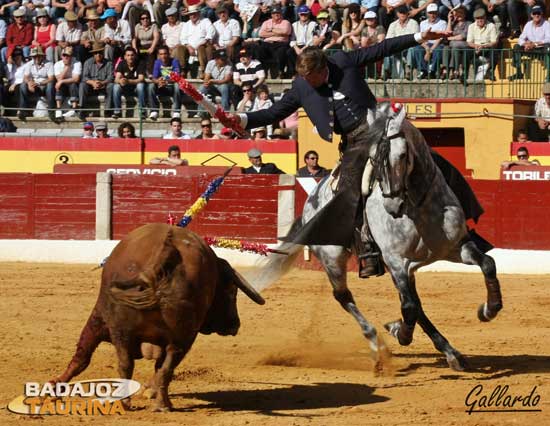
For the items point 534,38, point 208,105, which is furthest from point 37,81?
point 208,105

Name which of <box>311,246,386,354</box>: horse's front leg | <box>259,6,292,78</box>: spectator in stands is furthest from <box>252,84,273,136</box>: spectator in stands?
<box>311,246,386,354</box>: horse's front leg

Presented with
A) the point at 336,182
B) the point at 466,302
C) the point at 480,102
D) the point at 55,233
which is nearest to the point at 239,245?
the point at 336,182

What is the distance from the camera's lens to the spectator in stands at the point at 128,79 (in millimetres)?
18438

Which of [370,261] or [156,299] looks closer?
[156,299]

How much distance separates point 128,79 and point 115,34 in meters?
1.03

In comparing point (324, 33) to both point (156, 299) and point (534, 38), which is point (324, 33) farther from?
point (156, 299)

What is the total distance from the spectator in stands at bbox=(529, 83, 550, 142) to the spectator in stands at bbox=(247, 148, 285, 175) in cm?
382

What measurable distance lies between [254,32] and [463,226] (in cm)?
1155

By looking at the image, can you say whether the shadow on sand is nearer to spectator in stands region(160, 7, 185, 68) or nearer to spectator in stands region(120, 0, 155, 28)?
spectator in stands region(160, 7, 185, 68)

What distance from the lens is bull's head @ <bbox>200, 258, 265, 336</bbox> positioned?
6711mm

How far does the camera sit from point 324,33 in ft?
58.2

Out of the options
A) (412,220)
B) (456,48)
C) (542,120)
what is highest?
(456,48)

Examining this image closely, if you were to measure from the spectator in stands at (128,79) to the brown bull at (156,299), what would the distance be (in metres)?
12.3

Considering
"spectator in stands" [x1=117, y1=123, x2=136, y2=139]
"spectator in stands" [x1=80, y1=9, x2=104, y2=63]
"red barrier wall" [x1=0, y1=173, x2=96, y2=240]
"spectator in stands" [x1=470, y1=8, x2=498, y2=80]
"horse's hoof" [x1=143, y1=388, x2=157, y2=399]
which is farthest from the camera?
"spectator in stands" [x1=80, y1=9, x2=104, y2=63]
